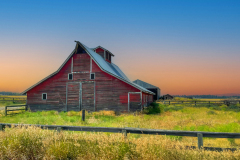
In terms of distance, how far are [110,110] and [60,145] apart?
60.0 feet

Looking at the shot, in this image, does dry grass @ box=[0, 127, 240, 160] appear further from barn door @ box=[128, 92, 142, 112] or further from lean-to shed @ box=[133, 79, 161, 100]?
lean-to shed @ box=[133, 79, 161, 100]

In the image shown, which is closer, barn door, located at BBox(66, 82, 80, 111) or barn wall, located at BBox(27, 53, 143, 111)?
barn wall, located at BBox(27, 53, 143, 111)

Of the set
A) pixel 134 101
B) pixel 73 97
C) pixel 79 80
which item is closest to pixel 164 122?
pixel 134 101

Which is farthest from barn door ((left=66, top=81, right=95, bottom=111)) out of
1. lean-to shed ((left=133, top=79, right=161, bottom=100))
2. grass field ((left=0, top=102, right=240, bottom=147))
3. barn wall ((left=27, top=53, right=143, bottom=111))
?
lean-to shed ((left=133, top=79, right=161, bottom=100))

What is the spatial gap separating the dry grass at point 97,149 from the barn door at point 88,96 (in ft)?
58.9

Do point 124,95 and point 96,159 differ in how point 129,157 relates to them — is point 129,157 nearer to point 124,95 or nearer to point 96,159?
point 96,159

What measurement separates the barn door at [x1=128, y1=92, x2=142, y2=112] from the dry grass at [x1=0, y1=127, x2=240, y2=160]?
55.3ft

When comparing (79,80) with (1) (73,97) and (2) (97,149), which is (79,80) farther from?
(2) (97,149)

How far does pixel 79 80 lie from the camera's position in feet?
83.9

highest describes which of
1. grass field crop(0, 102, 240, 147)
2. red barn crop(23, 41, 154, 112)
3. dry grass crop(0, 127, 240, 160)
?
red barn crop(23, 41, 154, 112)

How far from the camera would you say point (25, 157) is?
19.7 feet

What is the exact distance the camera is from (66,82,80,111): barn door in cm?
2544

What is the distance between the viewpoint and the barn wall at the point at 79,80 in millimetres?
24141

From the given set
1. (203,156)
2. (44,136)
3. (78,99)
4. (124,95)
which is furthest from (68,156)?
(78,99)
